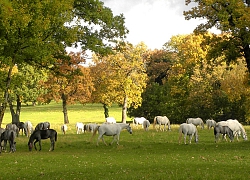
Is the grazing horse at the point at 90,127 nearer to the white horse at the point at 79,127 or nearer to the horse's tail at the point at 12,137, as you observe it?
A: the white horse at the point at 79,127

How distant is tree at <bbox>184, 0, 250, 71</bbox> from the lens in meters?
23.8

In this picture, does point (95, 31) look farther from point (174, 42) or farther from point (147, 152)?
point (174, 42)

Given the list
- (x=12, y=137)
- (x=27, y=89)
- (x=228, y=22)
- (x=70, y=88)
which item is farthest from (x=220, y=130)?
(x=27, y=89)

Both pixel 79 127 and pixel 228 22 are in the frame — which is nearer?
pixel 228 22

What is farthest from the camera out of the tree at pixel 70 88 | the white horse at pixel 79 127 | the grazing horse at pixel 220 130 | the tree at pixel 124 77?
the tree at pixel 70 88

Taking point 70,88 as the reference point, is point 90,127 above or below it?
below

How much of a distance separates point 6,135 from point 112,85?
32865mm

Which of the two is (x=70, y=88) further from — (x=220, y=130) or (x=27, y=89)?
(x=220, y=130)

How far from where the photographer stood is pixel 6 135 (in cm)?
2398

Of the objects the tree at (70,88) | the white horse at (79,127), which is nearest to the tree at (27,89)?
the tree at (70,88)

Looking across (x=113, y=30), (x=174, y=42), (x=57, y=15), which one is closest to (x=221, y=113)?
(x=174, y=42)

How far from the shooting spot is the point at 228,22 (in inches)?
941

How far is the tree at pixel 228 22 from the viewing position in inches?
936

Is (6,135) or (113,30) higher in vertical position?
(113,30)
